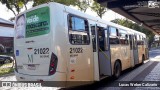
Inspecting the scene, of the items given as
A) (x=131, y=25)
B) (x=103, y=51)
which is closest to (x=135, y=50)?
(x=103, y=51)

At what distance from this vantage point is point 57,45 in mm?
7488

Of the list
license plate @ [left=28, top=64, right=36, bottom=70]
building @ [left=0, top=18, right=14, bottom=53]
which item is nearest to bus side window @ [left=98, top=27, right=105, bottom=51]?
license plate @ [left=28, top=64, right=36, bottom=70]

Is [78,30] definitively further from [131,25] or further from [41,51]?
[131,25]

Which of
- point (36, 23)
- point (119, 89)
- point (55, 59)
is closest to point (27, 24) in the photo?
point (36, 23)

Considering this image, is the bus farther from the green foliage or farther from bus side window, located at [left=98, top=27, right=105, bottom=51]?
the green foliage

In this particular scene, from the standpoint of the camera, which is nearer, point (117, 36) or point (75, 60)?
point (75, 60)

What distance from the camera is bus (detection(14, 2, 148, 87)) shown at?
24.8ft

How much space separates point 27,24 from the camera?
28.1ft

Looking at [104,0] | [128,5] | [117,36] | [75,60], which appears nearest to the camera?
[75,60]

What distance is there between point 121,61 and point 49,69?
6062mm

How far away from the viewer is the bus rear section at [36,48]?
7.52m

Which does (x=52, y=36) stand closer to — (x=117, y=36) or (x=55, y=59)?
(x=55, y=59)

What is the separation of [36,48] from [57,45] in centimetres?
94

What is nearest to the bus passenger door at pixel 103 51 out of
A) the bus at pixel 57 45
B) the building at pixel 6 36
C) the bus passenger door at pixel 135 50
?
the bus at pixel 57 45
